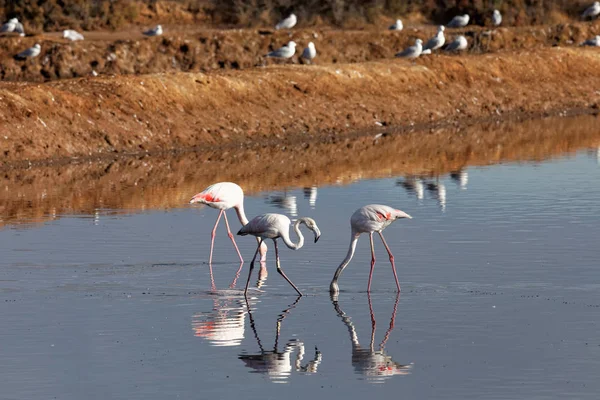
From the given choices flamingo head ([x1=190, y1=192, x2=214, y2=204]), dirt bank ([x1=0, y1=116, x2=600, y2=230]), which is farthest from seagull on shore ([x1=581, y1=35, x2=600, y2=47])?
flamingo head ([x1=190, y1=192, x2=214, y2=204])

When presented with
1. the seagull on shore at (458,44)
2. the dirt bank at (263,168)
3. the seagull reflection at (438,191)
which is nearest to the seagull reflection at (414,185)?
the seagull reflection at (438,191)

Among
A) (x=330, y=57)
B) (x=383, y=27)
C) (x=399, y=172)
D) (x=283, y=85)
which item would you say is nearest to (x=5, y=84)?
(x=283, y=85)

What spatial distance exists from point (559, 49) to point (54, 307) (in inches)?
1537

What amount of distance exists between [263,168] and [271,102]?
8.13 meters

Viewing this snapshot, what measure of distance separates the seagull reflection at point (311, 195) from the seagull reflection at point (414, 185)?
1680 millimetres

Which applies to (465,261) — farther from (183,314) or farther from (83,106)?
(83,106)

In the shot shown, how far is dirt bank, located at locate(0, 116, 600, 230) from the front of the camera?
2445cm

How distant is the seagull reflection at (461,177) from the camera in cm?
2630

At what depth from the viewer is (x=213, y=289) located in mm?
15844

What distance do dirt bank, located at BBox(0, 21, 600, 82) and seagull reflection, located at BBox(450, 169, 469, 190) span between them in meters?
13.9

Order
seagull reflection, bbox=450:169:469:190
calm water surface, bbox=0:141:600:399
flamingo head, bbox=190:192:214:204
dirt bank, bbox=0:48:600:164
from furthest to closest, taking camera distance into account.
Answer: dirt bank, bbox=0:48:600:164, seagull reflection, bbox=450:169:469:190, flamingo head, bbox=190:192:214:204, calm water surface, bbox=0:141:600:399

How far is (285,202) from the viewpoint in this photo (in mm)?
23594

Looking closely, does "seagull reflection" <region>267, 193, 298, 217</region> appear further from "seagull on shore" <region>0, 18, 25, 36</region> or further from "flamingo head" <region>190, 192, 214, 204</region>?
"seagull on shore" <region>0, 18, 25, 36</region>

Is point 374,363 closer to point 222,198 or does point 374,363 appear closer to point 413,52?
point 222,198
